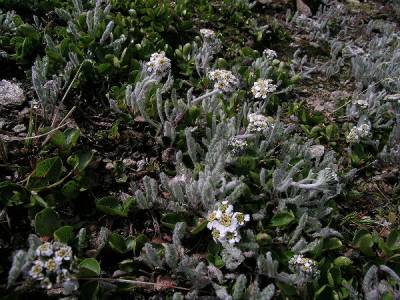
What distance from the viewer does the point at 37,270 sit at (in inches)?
88.4

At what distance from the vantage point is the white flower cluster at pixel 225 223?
2783mm

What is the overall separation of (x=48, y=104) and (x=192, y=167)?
1.33 m

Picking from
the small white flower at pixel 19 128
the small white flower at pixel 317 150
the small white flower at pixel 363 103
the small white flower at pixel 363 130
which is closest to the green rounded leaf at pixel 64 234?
the small white flower at pixel 19 128

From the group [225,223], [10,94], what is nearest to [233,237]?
[225,223]

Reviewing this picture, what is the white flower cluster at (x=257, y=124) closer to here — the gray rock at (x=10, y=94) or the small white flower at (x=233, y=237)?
the small white flower at (x=233, y=237)

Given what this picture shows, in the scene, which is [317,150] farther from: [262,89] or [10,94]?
[10,94]

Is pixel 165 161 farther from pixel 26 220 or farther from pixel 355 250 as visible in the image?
pixel 355 250

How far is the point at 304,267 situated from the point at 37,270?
1719 millimetres

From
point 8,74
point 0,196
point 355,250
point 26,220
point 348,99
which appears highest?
point 8,74

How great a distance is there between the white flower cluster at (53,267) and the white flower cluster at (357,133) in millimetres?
2893

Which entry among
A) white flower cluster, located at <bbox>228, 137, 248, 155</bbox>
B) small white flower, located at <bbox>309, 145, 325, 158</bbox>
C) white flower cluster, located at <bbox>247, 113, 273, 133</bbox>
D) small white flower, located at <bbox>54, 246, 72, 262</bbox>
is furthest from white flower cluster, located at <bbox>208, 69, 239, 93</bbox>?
small white flower, located at <bbox>54, 246, 72, 262</bbox>


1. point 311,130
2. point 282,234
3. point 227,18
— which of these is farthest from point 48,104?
point 227,18

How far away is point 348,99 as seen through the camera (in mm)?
4934

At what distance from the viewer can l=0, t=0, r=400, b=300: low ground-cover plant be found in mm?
2727
